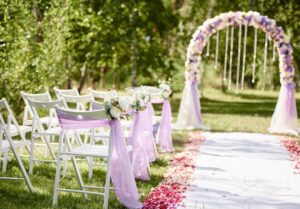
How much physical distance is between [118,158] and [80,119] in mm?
561

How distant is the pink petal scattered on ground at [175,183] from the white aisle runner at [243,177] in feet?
0.35

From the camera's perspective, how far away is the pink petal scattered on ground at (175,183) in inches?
239

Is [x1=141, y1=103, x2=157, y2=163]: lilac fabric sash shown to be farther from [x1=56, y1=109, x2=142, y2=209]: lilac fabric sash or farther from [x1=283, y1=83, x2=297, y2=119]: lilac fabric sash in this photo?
[x1=283, y1=83, x2=297, y2=119]: lilac fabric sash

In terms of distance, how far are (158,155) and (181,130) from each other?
383 centimetres

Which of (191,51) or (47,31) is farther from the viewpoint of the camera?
(191,51)

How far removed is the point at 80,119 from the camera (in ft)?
18.8

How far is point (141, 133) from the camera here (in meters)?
7.20

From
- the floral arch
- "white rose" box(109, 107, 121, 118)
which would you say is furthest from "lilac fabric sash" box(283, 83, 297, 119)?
"white rose" box(109, 107, 121, 118)

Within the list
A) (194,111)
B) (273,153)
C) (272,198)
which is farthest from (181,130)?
(272,198)

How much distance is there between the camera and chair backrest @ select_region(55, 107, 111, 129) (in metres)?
5.71

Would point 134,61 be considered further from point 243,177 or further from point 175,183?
point 175,183

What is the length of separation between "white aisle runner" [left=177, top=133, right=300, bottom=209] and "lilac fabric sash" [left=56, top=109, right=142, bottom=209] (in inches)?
24.1

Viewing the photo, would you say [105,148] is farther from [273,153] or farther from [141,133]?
[273,153]

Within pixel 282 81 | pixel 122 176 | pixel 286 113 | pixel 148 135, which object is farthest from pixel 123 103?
pixel 282 81
